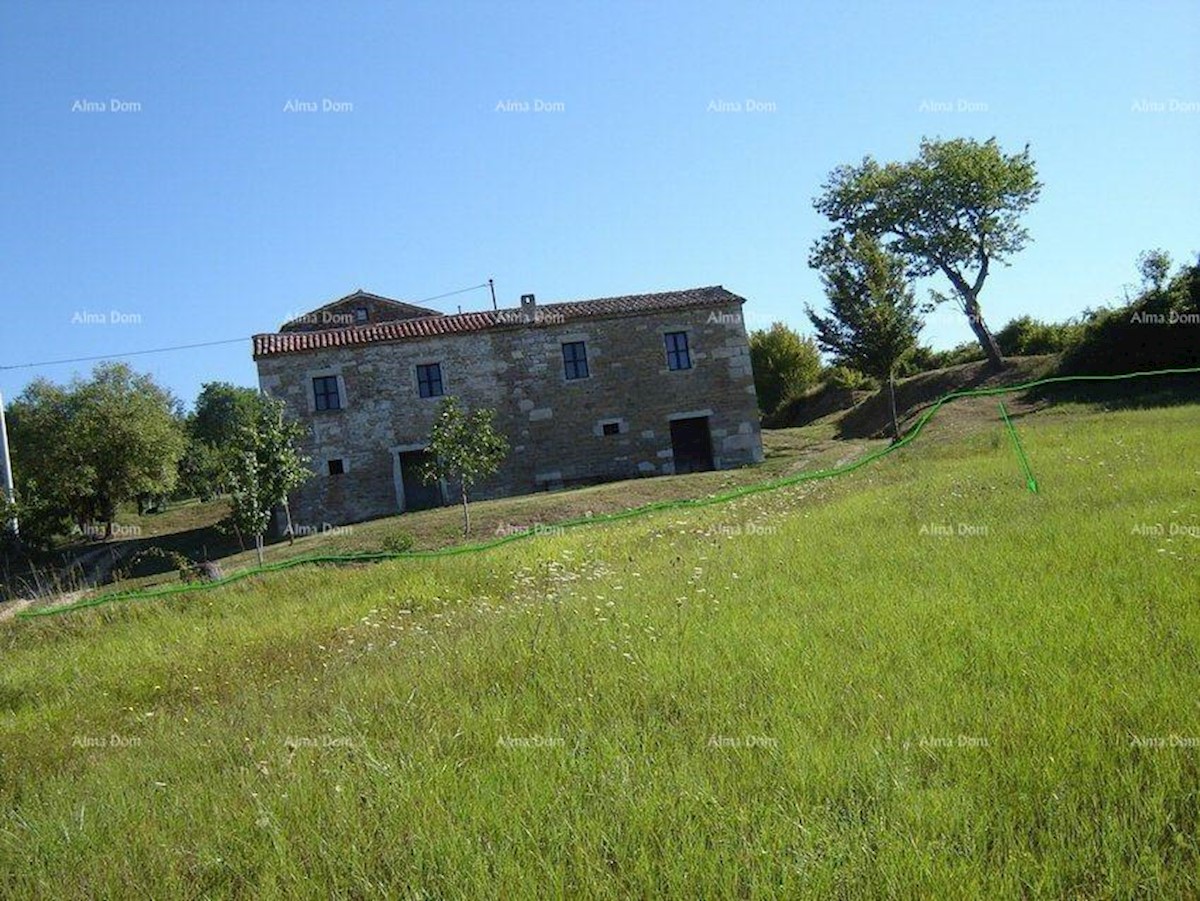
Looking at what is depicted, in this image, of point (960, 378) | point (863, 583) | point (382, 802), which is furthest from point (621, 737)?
A: point (960, 378)

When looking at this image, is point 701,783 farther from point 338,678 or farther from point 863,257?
point 863,257

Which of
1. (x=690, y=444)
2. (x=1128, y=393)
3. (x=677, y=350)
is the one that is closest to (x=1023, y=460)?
(x=1128, y=393)

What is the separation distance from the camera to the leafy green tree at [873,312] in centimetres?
2948

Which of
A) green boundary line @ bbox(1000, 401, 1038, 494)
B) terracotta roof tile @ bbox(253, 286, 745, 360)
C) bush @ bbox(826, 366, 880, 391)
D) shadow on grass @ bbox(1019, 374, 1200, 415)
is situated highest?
terracotta roof tile @ bbox(253, 286, 745, 360)

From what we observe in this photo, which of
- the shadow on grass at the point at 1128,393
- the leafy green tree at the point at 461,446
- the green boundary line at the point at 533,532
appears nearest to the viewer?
the green boundary line at the point at 533,532

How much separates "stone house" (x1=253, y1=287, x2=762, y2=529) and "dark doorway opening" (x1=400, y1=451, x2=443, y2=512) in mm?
38

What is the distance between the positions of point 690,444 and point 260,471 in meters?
15.3

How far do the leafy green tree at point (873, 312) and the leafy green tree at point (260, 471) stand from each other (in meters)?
19.9

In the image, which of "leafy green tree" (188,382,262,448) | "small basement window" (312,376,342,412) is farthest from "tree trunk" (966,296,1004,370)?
"leafy green tree" (188,382,262,448)

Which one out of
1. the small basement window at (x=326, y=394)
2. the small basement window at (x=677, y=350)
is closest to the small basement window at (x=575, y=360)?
the small basement window at (x=677, y=350)

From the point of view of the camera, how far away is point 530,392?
28234 mm

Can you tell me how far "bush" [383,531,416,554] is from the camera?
1616 centimetres

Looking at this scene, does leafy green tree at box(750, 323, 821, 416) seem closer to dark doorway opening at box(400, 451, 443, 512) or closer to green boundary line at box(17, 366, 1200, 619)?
green boundary line at box(17, 366, 1200, 619)

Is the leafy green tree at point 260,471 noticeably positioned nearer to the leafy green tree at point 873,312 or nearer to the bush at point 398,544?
the bush at point 398,544
